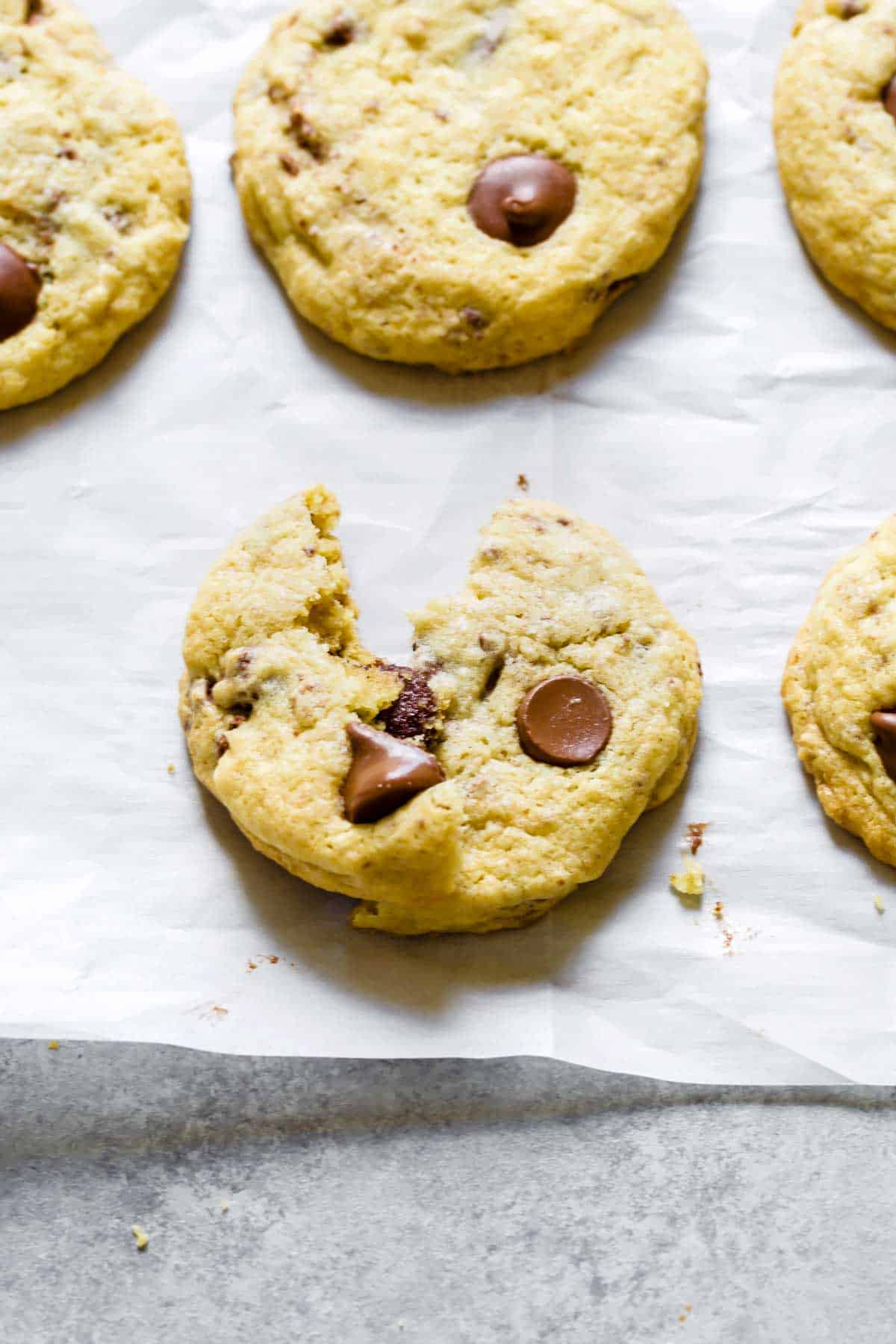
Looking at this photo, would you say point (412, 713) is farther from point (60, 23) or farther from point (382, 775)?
point (60, 23)

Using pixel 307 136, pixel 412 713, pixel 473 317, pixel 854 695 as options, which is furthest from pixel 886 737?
pixel 307 136

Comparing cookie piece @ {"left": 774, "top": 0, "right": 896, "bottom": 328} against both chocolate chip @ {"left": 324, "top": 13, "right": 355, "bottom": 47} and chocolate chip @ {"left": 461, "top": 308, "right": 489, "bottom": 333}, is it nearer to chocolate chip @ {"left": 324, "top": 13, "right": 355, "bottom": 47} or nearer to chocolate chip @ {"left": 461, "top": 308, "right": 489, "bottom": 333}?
chocolate chip @ {"left": 461, "top": 308, "right": 489, "bottom": 333}

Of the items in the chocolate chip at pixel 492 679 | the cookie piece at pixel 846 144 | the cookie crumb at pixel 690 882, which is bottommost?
the cookie crumb at pixel 690 882

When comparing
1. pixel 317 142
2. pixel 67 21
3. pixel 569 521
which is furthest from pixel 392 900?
pixel 67 21

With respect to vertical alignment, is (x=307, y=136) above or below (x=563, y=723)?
above

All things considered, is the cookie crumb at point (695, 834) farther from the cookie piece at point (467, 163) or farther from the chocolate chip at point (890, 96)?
the chocolate chip at point (890, 96)

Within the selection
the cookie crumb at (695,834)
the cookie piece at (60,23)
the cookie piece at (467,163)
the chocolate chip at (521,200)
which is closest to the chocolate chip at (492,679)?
the cookie crumb at (695,834)

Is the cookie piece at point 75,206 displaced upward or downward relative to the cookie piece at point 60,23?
downward
